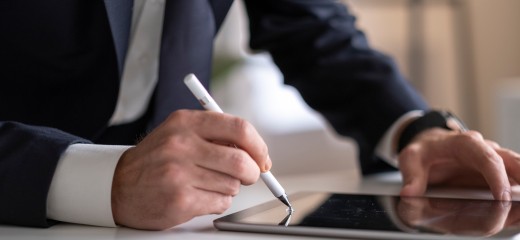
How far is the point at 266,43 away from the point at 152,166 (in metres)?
0.77

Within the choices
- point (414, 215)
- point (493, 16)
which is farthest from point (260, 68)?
point (414, 215)

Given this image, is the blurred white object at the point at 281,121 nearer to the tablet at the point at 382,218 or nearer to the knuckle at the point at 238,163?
the tablet at the point at 382,218

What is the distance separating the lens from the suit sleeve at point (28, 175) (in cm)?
79

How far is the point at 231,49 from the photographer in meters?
3.42

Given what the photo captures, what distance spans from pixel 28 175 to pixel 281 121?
2208mm

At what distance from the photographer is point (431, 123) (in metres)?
1.21

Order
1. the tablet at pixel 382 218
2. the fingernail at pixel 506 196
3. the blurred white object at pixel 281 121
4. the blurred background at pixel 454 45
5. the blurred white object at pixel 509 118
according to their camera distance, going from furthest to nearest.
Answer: the blurred background at pixel 454 45
the blurred white object at pixel 509 118
the blurred white object at pixel 281 121
the fingernail at pixel 506 196
the tablet at pixel 382 218

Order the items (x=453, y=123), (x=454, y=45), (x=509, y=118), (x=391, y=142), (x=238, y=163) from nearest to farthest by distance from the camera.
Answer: (x=238, y=163)
(x=453, y=123)
(x=391, y=142)
(x=509, y=118)
(x=454, y=45)

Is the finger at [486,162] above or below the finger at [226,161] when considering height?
below

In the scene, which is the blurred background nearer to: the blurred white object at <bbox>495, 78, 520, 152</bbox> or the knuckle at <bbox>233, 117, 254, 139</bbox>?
the blurred white object at <bbox>495, 78, 520, 152</bbox>

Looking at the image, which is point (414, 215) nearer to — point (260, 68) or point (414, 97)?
point (414, 97)

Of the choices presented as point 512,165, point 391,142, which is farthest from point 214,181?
point 391,142

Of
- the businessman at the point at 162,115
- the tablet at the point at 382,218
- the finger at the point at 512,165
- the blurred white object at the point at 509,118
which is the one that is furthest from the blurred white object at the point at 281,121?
the tablet at the point at 382,218

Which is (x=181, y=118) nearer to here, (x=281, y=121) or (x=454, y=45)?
(x=281, y=121)
